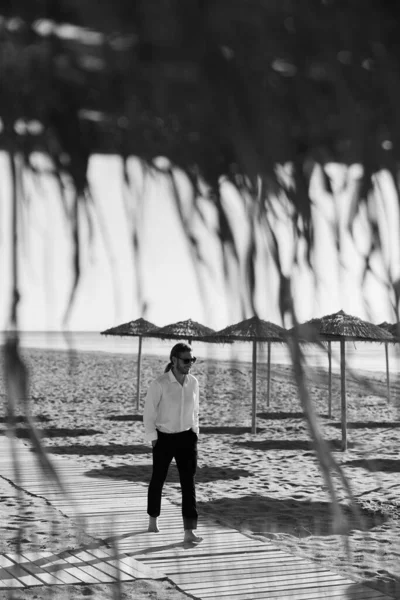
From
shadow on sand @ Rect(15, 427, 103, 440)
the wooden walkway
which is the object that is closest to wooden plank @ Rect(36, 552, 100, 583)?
the wooden walkway

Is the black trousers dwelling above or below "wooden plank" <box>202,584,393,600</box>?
above

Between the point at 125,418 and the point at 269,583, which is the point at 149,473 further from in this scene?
the point at 125,418

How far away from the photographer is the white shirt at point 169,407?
505cm

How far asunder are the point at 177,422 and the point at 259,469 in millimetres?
4502

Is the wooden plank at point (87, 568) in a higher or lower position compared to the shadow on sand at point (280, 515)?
higher

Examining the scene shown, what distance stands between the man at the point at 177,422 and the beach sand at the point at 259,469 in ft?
1.36

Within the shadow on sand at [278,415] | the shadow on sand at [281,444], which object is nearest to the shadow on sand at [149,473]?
the shadow on sand at [281,444]

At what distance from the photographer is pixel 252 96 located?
31.8 inches

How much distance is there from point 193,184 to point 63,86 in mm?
201

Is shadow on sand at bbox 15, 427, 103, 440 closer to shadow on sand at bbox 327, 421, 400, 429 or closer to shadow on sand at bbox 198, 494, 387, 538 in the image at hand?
shadow on sand at bbox 327, 421, 400, 429

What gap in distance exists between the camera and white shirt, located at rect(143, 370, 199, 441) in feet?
16.6

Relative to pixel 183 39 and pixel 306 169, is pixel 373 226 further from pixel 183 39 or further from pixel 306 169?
pixel 183 39

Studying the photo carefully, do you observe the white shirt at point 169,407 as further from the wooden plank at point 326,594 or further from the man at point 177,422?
the wooden plank at point 326,594

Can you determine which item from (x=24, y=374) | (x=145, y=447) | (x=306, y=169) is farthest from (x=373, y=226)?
(x=145, y=447)
